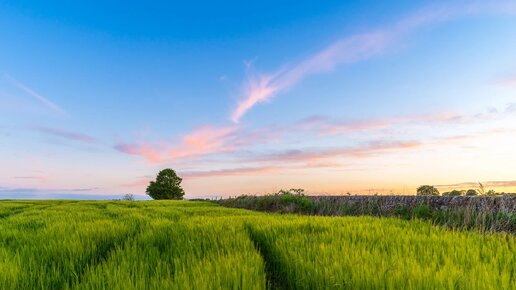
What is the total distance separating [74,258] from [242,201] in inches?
658

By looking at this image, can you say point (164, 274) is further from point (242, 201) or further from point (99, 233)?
point (242, 201)

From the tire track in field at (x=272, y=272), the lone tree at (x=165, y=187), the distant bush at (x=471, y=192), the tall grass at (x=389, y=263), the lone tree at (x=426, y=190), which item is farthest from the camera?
the lone tree at (x=165, y=187)

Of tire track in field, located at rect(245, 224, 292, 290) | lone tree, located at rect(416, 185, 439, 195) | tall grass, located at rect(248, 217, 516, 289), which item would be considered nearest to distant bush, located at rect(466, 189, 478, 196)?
lone tree, located at rect(416, 185, 439, 195)

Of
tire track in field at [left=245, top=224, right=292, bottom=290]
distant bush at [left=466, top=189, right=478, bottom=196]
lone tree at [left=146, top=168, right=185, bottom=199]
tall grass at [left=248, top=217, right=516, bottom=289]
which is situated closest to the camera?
tall grass at [left=248, top=217, right=516, bottom=289]

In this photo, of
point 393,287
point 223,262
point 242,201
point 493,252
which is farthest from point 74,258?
point 242,201

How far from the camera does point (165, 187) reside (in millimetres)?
51469

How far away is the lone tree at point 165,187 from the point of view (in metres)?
51.2

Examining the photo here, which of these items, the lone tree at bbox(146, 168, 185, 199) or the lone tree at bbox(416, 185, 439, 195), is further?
the lone tree at bbox(146, 168, 185, 199)

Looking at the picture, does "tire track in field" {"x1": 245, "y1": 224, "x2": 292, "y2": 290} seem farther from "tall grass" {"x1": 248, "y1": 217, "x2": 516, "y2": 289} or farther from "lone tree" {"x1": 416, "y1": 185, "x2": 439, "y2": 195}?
"lone tree" {"x1": 416, "y1": 185, "x2": 439, "y2": 195}

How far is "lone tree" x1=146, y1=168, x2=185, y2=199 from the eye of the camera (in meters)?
Result: 51.2

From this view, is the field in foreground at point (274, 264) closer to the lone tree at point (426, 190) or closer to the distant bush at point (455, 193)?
the distant bush at point (455, 193)

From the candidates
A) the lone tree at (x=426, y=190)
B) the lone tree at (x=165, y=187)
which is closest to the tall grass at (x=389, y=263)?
the lone tree at (x=426, y=190)

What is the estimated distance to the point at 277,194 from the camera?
16.6 m

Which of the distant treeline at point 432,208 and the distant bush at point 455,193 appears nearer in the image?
the distant treeline at point 432,208
